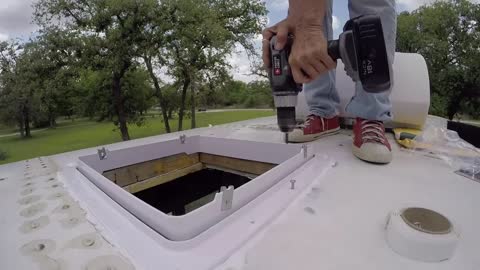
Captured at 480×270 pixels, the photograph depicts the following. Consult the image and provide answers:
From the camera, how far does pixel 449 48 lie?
10.1 meters

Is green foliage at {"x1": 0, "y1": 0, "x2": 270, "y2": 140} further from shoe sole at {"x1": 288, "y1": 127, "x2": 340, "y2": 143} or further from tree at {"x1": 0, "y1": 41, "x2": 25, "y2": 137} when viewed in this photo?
shoe sole at {"x1": 288, "y1": 127, "x2": 340, "y2": 143}

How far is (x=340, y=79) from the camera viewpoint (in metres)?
1.35

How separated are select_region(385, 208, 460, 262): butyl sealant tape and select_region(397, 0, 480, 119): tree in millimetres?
11772

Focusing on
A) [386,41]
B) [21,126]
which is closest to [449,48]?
[386,41]

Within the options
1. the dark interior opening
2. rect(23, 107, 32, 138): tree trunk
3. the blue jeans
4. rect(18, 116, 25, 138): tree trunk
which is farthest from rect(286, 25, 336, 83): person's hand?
rect(18, 116, 25, 138): tree trunk

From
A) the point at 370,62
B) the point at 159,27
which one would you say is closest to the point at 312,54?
the point at 370,62

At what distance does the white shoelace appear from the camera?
2.77 feet

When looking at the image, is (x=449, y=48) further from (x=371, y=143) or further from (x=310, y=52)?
(x=310, y=52)

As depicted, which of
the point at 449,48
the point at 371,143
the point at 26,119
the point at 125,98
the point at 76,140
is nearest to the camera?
the point at 371,143

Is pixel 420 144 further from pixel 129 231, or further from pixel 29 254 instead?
pixel 29 254

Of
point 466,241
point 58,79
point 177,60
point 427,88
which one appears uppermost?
point 177,60

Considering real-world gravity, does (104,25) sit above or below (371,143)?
above

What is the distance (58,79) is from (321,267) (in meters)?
7.99

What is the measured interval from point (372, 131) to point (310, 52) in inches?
15.0
